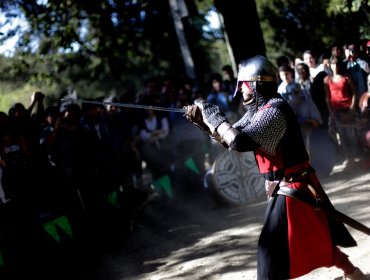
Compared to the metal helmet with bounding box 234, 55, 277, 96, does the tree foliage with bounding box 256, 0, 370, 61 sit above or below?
above

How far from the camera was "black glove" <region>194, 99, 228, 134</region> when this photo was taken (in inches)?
130

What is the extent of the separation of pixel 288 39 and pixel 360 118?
1358 centimetres

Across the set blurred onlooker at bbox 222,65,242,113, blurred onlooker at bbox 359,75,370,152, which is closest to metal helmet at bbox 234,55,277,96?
blurred onlooker at bbox 359,75,370,152

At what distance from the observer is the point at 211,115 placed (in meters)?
3.37

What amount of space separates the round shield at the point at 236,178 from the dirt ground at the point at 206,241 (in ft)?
0.57

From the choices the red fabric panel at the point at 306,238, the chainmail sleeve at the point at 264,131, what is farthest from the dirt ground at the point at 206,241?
the chainmail sleeve at the point at 264,131

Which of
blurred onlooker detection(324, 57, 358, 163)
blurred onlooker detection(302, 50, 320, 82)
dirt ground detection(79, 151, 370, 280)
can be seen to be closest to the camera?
dirt ground detection(79, 151, 370, 280)

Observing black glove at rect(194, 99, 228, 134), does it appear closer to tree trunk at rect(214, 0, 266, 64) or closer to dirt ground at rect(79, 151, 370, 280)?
dirt ground at rect(79, 151, 370, 280)

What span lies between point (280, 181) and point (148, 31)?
13948 mm

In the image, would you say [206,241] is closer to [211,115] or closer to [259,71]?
[211,115]

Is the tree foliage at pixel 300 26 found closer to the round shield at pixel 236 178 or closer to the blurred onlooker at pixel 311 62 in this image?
the blurred onlooker at pixel 311 62

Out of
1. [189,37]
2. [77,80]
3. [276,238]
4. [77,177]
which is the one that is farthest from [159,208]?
[77,80]

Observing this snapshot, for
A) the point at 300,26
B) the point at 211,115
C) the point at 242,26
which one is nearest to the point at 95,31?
the point at 242,26

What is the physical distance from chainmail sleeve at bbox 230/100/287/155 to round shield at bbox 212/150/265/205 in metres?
3.47
